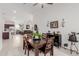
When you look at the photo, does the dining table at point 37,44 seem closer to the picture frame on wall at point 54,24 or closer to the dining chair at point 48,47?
the dining chair at point 48,47

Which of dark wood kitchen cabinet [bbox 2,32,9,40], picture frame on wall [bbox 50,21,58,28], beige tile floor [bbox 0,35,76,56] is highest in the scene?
picture frame on wall [bbox 50,21,58,28]

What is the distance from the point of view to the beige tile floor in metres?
1.35

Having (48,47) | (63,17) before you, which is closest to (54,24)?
(63,17)

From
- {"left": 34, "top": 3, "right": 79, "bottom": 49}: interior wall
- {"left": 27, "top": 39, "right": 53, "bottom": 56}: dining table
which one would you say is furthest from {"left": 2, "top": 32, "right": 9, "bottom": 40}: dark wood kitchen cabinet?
{"left": 34, "top": 3, "right": 79, "bottom": 49}: interior wall

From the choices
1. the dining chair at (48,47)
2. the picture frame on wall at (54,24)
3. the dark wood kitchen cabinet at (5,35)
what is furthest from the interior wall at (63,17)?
the dark wood kitchen cabinet at (5,35)

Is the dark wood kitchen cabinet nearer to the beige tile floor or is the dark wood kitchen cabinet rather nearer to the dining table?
the beige tile floor

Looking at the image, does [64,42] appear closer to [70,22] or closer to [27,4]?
[70,22]

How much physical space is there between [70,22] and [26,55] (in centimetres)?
79

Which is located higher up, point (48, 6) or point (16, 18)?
point (48, 6)

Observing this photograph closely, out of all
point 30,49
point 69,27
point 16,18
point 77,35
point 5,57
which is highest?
point 16,18

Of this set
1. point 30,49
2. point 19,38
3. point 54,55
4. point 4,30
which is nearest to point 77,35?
point 54,55

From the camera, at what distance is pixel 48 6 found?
1.38 meters

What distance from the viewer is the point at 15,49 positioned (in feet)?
4.50

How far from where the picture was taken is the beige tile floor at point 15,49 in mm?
1354
